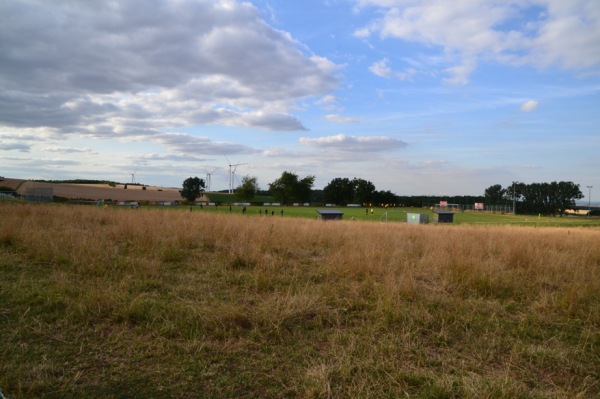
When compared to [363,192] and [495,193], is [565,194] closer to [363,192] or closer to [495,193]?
[495,193]

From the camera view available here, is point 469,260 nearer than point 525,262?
Yes

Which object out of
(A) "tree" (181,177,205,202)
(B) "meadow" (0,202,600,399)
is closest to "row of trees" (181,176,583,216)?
(A) "tree" (181,177,205,202)

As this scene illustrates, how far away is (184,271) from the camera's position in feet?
25.1

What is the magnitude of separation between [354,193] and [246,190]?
3985 cm

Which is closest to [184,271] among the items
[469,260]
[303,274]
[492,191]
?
[303,274]

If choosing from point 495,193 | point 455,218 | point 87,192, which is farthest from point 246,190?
point 495,193

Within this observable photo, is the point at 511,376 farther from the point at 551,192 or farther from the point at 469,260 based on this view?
the point at 551,192

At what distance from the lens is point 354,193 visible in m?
150

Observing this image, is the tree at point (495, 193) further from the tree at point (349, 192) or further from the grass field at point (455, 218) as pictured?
the grass field at point (455, 218)

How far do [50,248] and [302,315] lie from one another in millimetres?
6078

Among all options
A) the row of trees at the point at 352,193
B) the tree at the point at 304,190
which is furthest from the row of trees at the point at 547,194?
the tree at the point at 304,190

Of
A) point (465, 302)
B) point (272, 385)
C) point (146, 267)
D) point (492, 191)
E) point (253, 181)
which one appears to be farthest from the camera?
point (492, 191)

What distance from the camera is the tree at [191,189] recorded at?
413 feet

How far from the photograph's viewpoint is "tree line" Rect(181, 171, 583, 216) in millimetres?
129750
